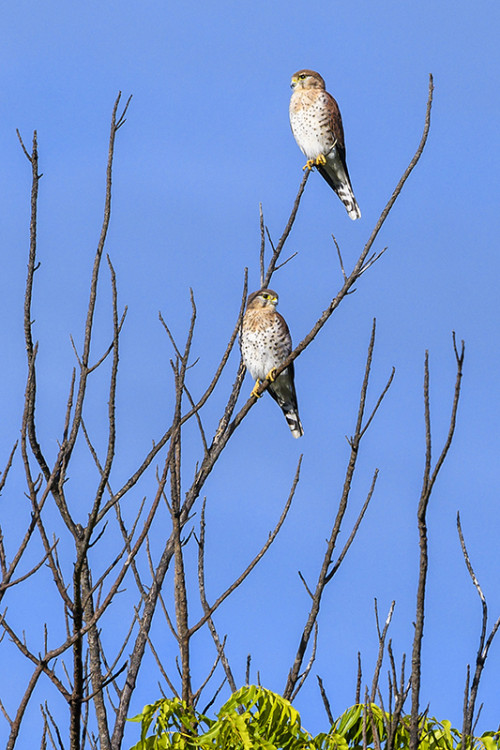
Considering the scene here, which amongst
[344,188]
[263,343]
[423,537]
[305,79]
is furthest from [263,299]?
[423,537]

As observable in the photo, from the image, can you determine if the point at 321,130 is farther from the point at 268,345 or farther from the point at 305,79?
the point at 268,345

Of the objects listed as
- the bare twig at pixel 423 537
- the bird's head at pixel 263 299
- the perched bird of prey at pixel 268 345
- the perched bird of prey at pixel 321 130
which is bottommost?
the bare twig at pixel 423 537

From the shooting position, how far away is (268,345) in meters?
8.34

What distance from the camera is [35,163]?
3.53m

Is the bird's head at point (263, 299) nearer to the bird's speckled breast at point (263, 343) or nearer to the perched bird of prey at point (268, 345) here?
the perched bird of prey at point (268, 345)

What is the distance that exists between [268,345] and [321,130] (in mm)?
2681

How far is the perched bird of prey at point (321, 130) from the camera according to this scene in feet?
31.3

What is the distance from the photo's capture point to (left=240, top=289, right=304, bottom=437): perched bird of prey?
8.31m

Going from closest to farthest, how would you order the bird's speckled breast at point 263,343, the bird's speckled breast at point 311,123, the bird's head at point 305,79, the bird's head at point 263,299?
the bird's speckled breast at point 263,343 < the bird's head at point 263,299 < the bird's speckled breast at point 311,123 < the bird's head at point 305,79

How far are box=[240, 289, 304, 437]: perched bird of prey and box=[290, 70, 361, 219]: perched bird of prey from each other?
1623 millimetres

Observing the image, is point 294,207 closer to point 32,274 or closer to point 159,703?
point 32,274

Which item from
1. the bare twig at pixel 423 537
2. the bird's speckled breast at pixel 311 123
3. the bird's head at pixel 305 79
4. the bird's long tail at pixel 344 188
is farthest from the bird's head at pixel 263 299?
the bare twig at pixel 423 537

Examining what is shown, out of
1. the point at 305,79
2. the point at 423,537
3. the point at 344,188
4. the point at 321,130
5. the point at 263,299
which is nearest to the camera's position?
the point at 423,537

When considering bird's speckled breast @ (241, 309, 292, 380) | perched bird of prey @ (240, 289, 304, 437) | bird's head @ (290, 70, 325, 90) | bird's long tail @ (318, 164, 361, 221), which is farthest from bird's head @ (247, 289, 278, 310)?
bird's head @ (290, 70, 325, 90)
